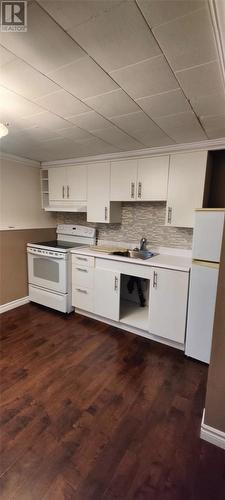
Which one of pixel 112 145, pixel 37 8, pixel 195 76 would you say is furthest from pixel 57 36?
pixel 112 145

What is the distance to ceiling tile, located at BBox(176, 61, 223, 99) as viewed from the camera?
1183 millimetres

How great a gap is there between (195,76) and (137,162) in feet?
4.80

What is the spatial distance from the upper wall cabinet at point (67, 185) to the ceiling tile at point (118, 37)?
202 cm

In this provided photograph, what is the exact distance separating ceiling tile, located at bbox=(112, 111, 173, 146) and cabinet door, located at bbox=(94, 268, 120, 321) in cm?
146

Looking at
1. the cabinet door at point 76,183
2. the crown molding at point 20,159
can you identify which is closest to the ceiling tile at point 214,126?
the cabinet door at point 76,183

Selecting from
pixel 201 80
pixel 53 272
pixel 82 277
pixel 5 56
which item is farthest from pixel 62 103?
pixel 53 272

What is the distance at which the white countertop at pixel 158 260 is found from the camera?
2283 mm

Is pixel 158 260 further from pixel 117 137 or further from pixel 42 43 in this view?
pixel 42 43

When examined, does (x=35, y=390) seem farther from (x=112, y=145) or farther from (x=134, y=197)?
(x=112, y=145)

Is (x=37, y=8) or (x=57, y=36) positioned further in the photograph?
(x=57, y=36)

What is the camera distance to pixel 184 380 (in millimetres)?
1981

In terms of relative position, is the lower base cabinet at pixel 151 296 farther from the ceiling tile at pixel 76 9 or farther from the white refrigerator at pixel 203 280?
the ceiling tile at pixel 76 9

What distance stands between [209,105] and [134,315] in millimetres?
2249

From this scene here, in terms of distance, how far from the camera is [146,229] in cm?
305
